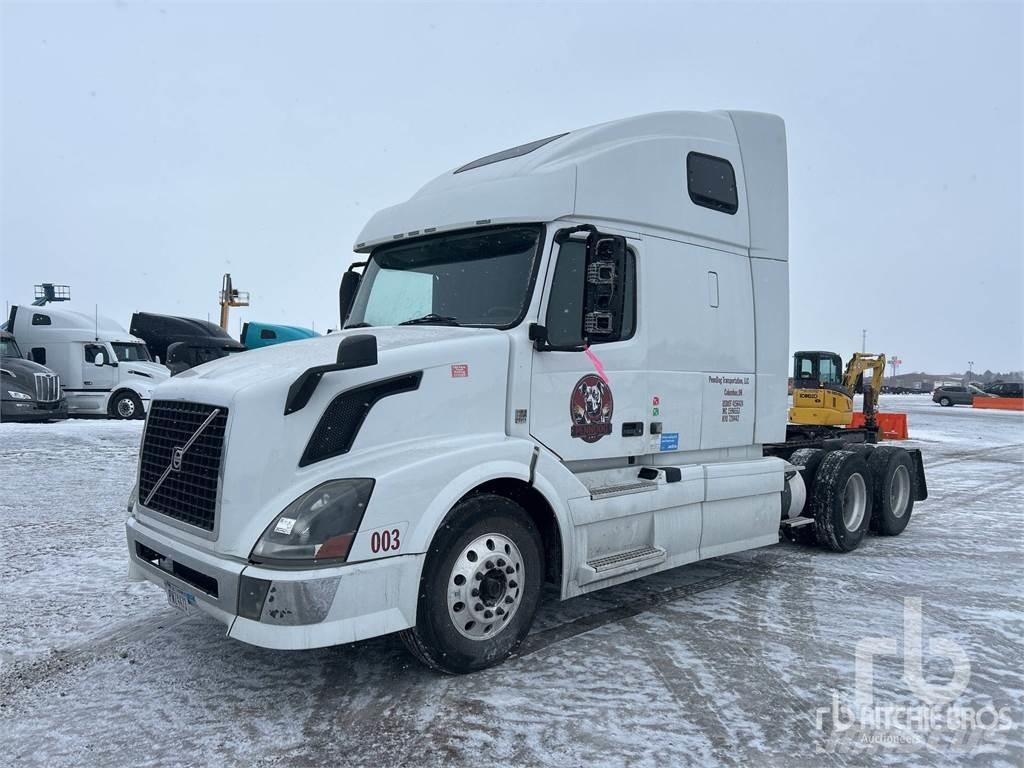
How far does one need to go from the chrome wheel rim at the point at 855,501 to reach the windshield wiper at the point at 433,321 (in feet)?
17.4

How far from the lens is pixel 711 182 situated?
5926 mm

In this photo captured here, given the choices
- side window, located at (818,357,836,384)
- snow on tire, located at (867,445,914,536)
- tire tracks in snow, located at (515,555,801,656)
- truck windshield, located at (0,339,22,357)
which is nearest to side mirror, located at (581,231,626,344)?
tire tracks in snow, located at (515,555,801,656)

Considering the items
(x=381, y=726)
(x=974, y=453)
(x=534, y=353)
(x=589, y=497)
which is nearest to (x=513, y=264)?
(x=534, y=353)

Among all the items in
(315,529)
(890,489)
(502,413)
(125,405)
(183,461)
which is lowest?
(125,405)

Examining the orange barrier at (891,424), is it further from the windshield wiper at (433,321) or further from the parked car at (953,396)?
the parked car at (953,396)

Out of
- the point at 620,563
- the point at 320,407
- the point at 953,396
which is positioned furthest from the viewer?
the point at 953,396

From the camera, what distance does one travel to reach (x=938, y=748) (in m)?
3.49

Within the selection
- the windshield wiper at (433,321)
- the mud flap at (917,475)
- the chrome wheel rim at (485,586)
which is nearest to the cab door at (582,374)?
the windshield wiper at (433,321)

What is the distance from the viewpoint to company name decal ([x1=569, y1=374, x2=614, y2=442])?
4.85 m

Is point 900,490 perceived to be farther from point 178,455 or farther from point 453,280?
point 178,455

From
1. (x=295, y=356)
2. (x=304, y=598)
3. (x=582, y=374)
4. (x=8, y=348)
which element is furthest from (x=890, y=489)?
(x=8, y=348)

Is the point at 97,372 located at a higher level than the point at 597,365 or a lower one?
lower

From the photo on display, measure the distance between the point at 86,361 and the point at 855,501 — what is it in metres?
23.0

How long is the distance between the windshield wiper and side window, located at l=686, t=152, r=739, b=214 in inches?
91.7
